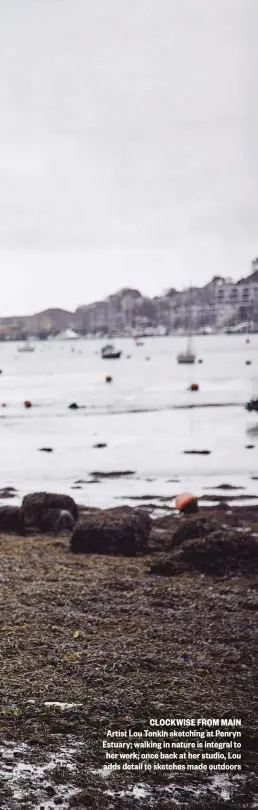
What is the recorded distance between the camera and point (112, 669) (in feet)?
24.0

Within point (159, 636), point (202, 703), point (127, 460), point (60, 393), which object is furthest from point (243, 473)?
point (60, 393)

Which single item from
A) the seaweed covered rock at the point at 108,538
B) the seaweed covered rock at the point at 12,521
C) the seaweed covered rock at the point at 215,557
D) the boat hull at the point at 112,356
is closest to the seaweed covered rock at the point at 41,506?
the seaweed covered rock at the point at 12,521

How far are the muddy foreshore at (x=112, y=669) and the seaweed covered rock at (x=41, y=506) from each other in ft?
12.7

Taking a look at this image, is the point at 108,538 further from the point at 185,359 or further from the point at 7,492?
the point at 185,359

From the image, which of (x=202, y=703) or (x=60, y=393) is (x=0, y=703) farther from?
(x=60, y=393)

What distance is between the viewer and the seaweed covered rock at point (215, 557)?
11.3 metres

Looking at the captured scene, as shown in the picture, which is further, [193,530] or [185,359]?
[185,359]

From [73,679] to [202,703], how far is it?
3.86ft

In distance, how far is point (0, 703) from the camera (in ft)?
21.2

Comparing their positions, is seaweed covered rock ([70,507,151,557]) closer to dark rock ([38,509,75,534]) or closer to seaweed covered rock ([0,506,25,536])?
dark rock ([38,509,75,534])

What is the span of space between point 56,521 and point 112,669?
8.30m

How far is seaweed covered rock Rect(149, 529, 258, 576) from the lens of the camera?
1126 cm

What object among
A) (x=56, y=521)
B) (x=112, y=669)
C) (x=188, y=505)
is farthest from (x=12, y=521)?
(x=112, y=669)

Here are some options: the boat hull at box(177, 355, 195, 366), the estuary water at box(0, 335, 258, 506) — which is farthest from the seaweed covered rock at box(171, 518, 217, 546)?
the boat hull at box(177, 355, 195, 366)
